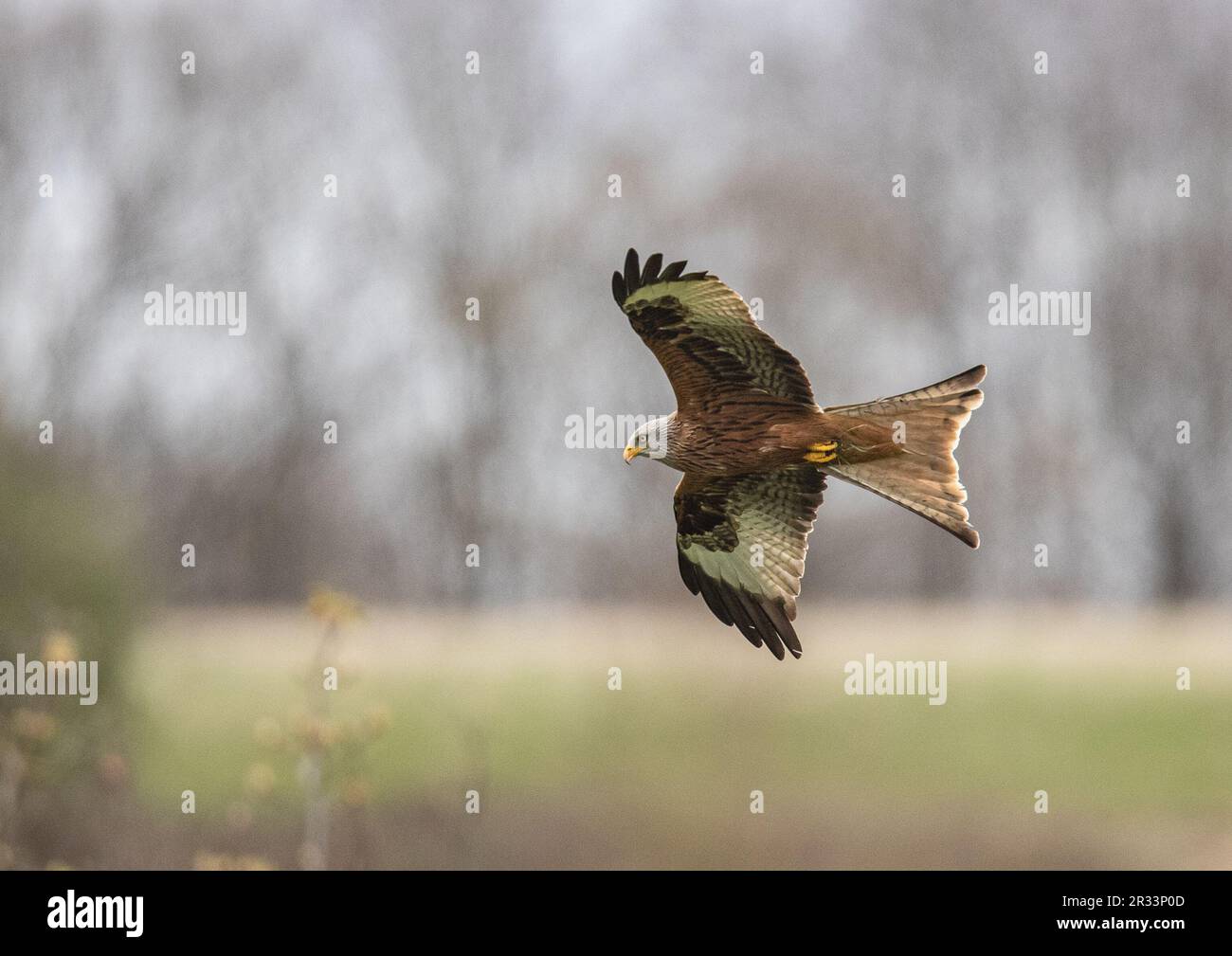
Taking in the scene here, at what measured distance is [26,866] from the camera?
210 inches

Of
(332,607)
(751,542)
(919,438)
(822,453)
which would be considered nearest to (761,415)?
(822,453)

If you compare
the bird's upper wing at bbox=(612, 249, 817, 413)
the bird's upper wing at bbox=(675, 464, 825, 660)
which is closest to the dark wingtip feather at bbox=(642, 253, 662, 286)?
the bird's upper wing at bbox=(612, 249, 817, 413)

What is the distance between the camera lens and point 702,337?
349cm

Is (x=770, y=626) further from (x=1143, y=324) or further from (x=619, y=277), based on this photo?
(x=1143, y=324)

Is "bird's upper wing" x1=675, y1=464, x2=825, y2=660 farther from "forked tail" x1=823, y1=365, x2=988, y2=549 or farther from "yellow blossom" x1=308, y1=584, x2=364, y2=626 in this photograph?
"yellow blossom" x1=308, y1=584, x2=364, y2=626

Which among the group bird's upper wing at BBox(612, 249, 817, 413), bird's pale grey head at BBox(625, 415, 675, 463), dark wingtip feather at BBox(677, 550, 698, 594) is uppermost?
bird's upper wing at BBox(612, 249, 817, 413)

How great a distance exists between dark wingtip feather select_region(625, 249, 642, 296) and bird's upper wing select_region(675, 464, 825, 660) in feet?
2.25

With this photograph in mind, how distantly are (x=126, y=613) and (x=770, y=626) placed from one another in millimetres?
3108

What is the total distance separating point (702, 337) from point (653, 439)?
11.8 inches

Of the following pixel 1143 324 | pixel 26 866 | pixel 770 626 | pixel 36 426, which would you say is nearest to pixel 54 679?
pixel 26 866

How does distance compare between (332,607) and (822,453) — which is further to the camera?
(332,607)

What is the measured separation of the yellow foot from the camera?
11.1 ft

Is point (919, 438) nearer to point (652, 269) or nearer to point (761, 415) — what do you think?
point (761, 415)

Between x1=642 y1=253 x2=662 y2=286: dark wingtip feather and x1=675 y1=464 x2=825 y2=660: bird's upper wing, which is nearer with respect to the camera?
x1=642 y1=253 x2=662 y2=286: dark wingtip feather
